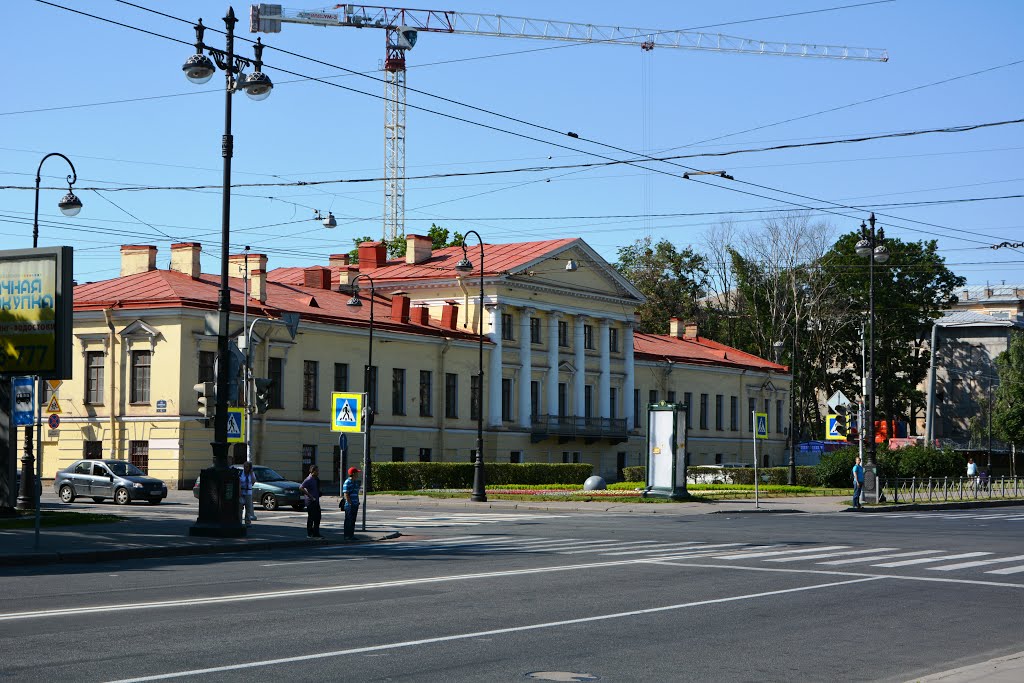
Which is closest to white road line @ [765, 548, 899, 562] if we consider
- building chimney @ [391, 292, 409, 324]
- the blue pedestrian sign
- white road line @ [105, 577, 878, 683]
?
white road line @ [105, 577, 878, 683]

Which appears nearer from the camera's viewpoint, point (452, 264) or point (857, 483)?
point (857, 483)

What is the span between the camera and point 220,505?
2517cm

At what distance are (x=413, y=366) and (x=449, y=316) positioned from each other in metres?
5.57

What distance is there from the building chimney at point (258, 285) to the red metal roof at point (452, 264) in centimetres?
946

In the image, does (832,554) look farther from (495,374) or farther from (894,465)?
(495,374)

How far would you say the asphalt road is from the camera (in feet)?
35.9

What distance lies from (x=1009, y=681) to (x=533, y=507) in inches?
1275

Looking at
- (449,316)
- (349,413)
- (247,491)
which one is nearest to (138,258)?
(449,316)

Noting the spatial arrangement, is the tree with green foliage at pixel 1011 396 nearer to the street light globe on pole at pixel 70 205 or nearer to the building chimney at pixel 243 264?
the building chimney at pixel 243 264

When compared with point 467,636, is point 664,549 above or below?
below

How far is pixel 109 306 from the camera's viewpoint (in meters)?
55.8

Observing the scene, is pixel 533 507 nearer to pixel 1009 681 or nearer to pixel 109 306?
pixel 109 306

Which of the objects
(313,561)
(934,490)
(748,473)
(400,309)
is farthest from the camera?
(400,309)

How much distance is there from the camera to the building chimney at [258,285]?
60.6m
